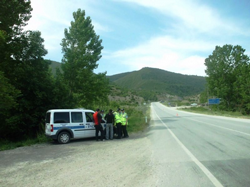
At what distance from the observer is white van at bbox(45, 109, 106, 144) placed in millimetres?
11039

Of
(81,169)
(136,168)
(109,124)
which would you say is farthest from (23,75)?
(136,168)

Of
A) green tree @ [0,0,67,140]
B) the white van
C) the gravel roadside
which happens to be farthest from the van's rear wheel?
green tree @ [0,0,67,140]

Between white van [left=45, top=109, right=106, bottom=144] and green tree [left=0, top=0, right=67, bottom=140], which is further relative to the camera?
green tree [left=0, top=0, right=67, bottom=140]

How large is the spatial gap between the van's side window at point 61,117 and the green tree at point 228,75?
55121 mm

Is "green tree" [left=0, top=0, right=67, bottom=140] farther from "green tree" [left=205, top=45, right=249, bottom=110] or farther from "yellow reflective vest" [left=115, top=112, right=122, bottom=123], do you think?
"green tree" [left=205, top=45, right=249, bottom=110]

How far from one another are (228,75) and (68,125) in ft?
194

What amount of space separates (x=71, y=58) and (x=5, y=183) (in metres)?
17.5

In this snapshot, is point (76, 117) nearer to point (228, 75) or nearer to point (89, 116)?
point (89, 116)

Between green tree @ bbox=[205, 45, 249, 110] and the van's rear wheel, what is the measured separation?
55.2 metres

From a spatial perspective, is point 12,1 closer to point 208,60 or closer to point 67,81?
point 67,81

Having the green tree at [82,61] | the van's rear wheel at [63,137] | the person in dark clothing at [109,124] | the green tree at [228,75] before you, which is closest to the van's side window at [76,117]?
the van's rear wheel at [63,137]

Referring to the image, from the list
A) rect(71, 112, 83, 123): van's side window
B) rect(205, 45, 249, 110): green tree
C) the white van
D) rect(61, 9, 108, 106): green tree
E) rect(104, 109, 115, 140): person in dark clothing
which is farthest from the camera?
rect(205, 45, 249, 110): green tree

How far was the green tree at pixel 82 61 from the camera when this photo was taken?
850 inches

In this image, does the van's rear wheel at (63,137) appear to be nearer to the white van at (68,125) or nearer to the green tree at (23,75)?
the white van at (68,125)
